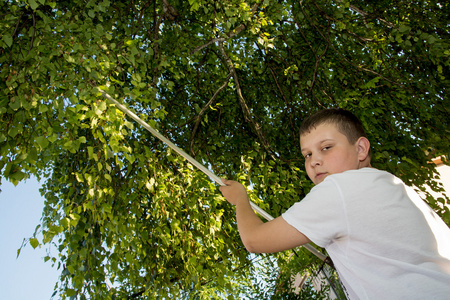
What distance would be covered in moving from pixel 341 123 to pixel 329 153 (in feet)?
0.36

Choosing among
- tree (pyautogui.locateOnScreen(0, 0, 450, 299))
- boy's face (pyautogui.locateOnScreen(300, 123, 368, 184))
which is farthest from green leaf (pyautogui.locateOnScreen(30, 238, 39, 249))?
boy's face (pyautogui.locateOnScreen(300, 123, 368, 184))

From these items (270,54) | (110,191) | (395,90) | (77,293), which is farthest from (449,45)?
(77,293)

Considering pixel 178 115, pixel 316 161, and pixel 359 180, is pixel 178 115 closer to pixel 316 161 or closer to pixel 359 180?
pixel 316 161

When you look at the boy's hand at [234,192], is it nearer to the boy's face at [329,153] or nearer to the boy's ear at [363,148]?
the boy's face at [329,153]

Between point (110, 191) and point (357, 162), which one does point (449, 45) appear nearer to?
point (357, 162)

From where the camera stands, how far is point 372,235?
78 centimetres

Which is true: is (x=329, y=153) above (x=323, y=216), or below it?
above

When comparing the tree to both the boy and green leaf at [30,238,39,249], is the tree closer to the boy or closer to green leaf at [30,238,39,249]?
green leaf at [30,238,39,249]

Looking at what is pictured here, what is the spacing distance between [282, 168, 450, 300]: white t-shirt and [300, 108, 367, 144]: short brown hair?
20 centimetres

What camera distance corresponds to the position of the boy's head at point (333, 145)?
101 cm

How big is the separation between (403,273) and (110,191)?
5.03 feet

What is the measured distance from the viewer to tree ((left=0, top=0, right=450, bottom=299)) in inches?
73.0

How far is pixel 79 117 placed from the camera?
6.04 feet

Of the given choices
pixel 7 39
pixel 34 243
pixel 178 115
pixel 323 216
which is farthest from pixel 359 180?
pixel 178 115
